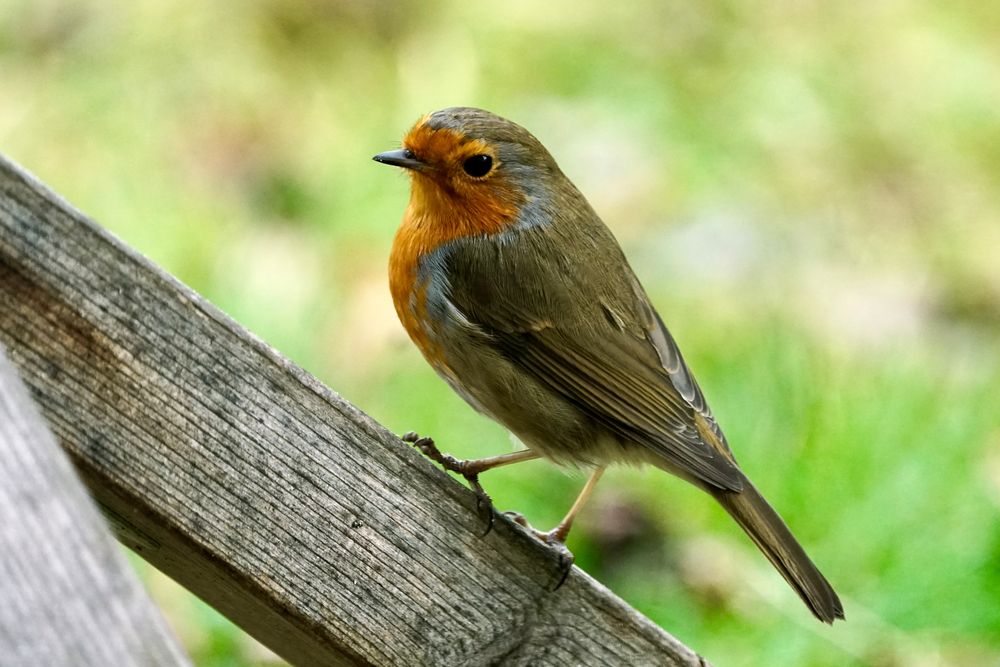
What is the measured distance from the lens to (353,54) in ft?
18.5

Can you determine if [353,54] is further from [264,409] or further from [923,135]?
[264,409]

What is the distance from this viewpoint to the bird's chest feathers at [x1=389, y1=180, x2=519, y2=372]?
10.1ft

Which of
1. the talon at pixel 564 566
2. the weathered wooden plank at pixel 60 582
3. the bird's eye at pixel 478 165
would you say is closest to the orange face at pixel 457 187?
the bird's eye at pixel 478 165

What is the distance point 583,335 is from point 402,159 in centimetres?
59

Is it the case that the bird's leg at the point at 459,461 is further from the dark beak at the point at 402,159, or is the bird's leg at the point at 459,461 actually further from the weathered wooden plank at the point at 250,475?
the dark beak at the point at 402,159

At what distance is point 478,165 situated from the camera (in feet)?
10.8

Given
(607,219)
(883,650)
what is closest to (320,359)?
(607,219)

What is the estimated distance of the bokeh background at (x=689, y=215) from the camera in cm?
373

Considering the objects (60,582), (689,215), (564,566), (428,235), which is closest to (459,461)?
(564,566)

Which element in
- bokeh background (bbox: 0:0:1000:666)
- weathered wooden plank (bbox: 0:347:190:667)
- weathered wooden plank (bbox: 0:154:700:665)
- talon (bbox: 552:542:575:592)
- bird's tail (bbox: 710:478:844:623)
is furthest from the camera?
bokeh background (bbox: 0:0:1000:666)

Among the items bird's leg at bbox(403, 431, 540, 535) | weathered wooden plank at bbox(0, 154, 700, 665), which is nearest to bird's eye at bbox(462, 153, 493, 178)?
bird's leg at bbox(403, 431, 540, 535)

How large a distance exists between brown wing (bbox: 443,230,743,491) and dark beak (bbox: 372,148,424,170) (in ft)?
0.74

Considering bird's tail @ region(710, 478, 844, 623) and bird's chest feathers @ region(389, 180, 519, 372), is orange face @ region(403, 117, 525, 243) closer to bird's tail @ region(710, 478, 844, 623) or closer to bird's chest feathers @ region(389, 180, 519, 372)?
bird's chest feathers @ region(389, 180, 519, 372)

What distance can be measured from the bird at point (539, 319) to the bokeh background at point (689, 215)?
26.5 inches
